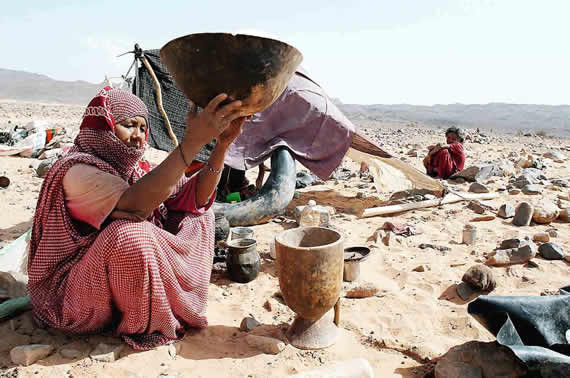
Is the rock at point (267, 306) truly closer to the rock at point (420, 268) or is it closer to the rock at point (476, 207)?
the rock at point (420, 268)

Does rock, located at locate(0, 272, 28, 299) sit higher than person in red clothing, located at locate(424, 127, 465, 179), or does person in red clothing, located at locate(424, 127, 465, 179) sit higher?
person in red clothing, located at locate(424, 127, 465, 179)

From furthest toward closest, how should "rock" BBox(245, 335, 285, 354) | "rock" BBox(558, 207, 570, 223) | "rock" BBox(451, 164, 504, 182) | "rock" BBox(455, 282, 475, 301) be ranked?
"rock" BBox(451, 164, 504, 182) → "rock" BBox(558, 207, 570, 223) → "rock" BBox(455, 282, 475, 301) → "rock" BBox(245, 335, 285, 354)

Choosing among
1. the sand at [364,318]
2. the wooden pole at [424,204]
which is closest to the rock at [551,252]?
the sand at [364,318]

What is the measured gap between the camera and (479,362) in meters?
2.10

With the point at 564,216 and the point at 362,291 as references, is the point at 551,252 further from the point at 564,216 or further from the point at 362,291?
the point at 362,291

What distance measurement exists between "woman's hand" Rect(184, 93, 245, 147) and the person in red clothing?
6.17 meters

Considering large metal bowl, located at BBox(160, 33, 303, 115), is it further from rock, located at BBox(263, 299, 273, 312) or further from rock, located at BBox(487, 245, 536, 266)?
rock, located at BBox(487, 245, 536, 266)

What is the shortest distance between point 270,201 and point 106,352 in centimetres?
275

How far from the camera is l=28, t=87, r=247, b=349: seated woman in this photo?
2066mm

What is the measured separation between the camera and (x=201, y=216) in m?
2.71

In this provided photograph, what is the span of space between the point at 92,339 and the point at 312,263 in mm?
1342

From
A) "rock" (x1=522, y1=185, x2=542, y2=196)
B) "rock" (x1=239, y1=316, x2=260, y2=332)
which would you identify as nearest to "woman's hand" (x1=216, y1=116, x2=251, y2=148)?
"rock" (x1=239, y1=316, x2=260, y2=332)

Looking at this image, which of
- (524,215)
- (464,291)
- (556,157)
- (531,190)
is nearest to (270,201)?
(464,291)

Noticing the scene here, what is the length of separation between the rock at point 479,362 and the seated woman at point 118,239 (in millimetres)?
1406
